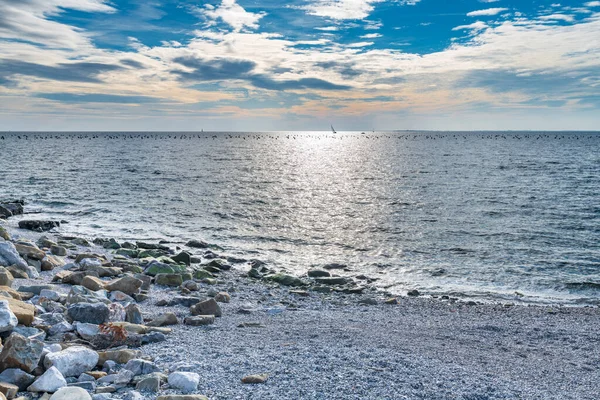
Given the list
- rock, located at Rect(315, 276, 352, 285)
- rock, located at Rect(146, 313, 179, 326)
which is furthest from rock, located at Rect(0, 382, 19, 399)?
rock, located at Rect(315, 276, 352, 285)

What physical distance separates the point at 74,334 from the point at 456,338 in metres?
9.31

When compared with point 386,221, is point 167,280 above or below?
above

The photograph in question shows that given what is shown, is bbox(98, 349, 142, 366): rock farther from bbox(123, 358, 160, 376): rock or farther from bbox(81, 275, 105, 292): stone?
bbox(81, 275, 105, 292): stone

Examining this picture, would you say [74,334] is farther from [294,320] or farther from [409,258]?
[409,258]

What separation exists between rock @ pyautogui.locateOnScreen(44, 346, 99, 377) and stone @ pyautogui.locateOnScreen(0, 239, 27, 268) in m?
8.15

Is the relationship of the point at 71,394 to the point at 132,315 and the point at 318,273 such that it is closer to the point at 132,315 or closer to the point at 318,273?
the point at 132,315

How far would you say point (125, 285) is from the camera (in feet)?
47.5

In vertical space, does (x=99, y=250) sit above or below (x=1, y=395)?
below

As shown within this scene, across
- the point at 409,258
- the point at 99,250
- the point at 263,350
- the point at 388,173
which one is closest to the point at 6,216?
the point at 99,250

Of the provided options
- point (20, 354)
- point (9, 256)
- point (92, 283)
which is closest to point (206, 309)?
point (92, 283)

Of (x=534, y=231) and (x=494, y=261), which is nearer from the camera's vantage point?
(x=494, y=261)

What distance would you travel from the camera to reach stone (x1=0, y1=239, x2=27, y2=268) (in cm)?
1488

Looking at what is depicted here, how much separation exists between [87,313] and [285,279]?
36.3 feet

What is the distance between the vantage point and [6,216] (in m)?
33.4
